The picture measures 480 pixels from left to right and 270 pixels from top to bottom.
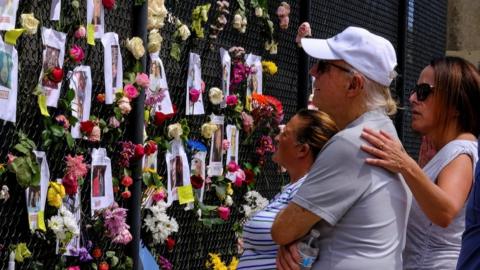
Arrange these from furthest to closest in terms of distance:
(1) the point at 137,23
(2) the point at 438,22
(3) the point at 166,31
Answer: (2) the point at 438,22 < (3) the point at 166,31 < (1) the point at 137,23

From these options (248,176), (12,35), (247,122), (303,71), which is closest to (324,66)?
(12,35)

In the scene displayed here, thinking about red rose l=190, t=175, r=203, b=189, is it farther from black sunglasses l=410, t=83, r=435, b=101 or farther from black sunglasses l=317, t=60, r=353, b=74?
black sunglasses l=317, t=60, r=353, b=74

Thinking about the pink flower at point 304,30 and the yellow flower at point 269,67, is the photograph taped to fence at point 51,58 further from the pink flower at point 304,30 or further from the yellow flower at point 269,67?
the pink flower at point 304,30

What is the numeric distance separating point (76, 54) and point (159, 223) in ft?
3.56

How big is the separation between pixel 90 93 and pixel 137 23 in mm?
542

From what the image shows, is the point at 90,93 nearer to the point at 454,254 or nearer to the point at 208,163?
the point at 208,163

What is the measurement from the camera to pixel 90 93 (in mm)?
4020

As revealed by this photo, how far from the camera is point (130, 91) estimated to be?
13.9 feet

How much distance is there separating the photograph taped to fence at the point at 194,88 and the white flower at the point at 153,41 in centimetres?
42

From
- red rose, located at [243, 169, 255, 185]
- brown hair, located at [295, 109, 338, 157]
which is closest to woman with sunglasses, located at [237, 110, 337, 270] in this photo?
brown hair, located at [295, 109, 338, 157]

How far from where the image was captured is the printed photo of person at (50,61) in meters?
3.74

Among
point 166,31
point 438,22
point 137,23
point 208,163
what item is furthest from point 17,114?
point 438,22

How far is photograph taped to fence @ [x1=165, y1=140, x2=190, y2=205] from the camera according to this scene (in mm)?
4660

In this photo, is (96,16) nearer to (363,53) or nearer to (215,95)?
(215,95)
